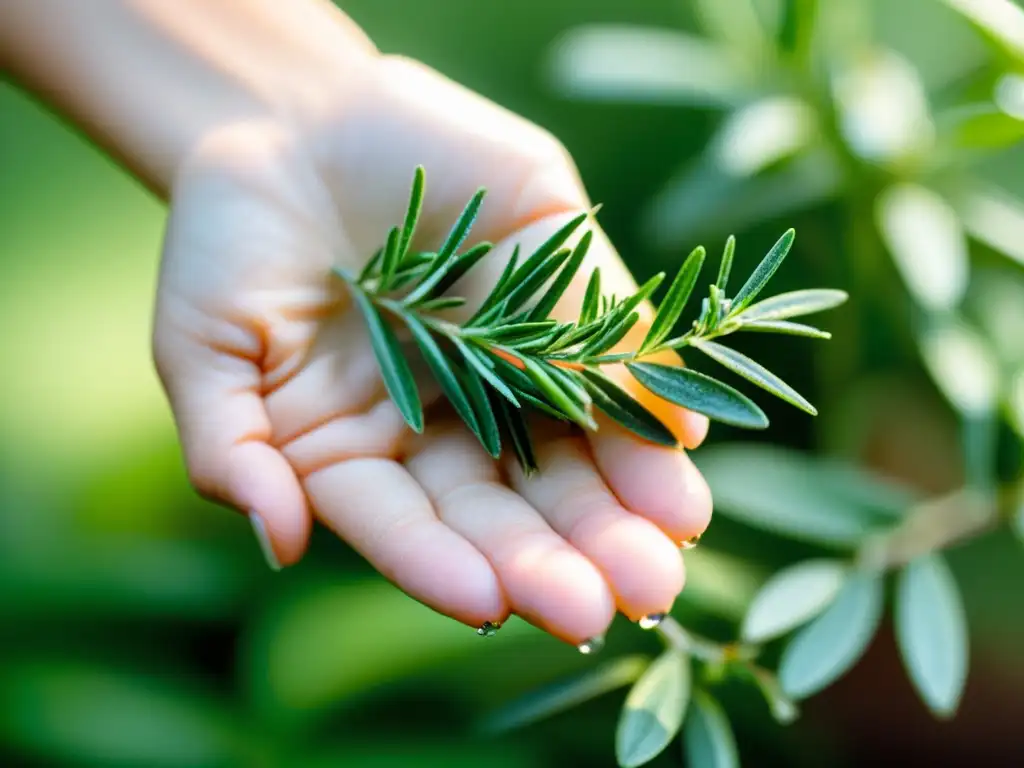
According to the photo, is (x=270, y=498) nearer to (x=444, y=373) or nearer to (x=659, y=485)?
(x=444, y=373)

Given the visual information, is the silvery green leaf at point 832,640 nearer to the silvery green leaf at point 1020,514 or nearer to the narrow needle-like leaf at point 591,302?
the silvery green leaf at point 1020,514

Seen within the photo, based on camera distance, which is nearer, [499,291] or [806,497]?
[499,291]

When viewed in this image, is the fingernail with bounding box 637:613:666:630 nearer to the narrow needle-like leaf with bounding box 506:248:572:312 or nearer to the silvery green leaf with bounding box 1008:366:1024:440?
the narrow needle-like leaf with bounding box 506:248:572:312

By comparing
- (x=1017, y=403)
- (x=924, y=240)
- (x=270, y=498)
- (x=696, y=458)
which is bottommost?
(x=696, y=458)

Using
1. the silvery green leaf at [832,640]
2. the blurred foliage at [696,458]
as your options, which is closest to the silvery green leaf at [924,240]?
the blurred foliage at [696,458]

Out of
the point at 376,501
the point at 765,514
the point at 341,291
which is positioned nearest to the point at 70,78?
the point at 341,291

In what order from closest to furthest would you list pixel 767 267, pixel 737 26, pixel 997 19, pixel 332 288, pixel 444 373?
pixel 767 267 → pixel 444 373 → pixel 332 288 → pixel 997 19 → pixel 737 26

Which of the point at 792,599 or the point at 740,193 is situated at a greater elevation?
the point at 740,193

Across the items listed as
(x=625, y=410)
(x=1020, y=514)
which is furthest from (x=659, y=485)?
(x=1020, y=514)

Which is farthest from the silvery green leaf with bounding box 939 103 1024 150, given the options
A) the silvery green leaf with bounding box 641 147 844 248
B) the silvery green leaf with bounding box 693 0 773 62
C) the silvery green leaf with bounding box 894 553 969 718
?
the silvery green leaf with bounding box 894 553 969 718
